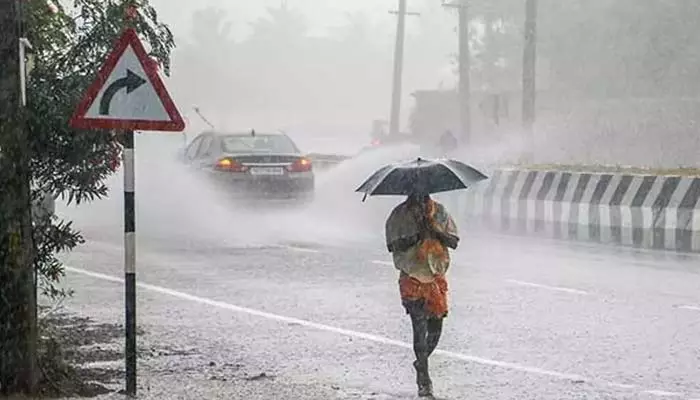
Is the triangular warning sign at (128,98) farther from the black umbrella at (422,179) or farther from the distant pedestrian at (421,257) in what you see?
the distant pedestrian at (421,257)

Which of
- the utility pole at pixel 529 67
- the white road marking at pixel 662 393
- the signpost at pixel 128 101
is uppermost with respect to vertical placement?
the utility pole at pixel 529 67

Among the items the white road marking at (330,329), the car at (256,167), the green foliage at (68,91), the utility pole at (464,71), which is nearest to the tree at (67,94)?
the green foliage at (68,91)

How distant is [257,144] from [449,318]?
12653 millimetres

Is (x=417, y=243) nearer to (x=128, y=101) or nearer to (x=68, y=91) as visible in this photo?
(x=128, y=101)

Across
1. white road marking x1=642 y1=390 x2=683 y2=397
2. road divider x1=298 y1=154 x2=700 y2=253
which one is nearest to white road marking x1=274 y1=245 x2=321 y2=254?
road divider x1=298 y1=154 x2=700 y2=253

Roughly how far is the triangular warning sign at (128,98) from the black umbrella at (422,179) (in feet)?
4.37

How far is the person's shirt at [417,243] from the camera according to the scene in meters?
8.26

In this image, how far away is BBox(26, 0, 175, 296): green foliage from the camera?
8641 millimetres

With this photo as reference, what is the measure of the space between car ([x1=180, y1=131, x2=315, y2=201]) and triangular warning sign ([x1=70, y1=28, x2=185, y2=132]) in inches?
593

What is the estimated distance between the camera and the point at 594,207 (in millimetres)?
20219

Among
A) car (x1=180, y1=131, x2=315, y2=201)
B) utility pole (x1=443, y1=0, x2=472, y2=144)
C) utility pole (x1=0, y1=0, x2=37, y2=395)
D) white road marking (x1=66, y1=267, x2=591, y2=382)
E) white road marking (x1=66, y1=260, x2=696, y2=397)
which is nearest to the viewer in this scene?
utility pole (x1=0, y1=0, x2=37, y2=395)

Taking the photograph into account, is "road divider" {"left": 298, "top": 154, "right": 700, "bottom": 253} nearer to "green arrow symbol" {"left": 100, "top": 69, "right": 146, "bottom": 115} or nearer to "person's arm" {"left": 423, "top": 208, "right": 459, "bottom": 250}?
"person's arm" {"left": 423, "top": 208, "right": 459, "bottom": 250}

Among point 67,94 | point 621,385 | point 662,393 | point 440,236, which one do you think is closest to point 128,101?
point 67,94

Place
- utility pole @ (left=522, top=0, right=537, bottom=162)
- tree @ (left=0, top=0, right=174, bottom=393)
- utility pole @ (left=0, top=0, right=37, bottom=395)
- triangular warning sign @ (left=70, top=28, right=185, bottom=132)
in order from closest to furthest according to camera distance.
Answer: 1. utility pole @ (left=0, top=0, right=37, bottom=395)
2. triangular warning sign @ (left=70, top=28, right=185, bottom=132)
3. tree @ (left=0, top=0, right=174, bottom=393)
4. utility pole @ (left=522, top=0, right=537, bottom=162)
